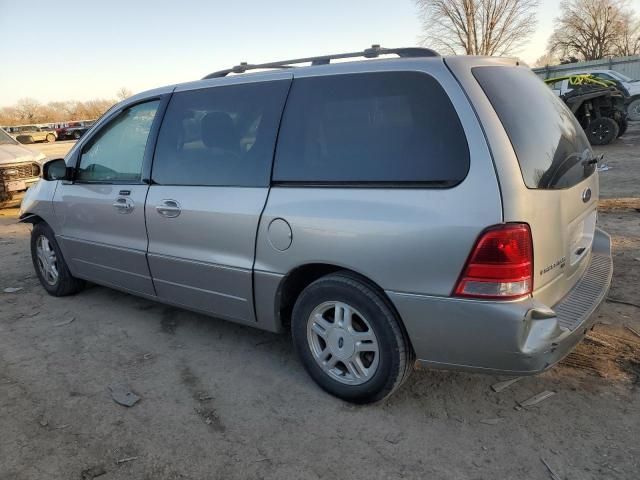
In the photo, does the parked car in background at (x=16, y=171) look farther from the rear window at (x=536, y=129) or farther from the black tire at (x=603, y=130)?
the black tire at (x=603, y=130)

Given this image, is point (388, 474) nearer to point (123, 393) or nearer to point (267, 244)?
point (267, 244)

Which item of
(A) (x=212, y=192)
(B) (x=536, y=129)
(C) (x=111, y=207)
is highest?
(B) (x=536, y=129)

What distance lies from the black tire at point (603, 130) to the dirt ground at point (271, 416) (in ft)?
37.3

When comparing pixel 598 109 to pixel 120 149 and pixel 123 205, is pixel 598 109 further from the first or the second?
pixel 123 205

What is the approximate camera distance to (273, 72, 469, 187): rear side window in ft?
8.07

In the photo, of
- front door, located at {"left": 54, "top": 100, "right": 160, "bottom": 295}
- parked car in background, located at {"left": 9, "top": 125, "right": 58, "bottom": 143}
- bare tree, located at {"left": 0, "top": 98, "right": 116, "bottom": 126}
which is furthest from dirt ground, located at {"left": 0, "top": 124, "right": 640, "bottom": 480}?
bare tree, located at {"left": 0, "top": 98, "right": 116, "bottom": 126}

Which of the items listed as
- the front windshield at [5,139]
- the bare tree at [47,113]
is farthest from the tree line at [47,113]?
the front windshield at [5,139]

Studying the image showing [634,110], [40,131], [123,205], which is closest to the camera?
[123,205]

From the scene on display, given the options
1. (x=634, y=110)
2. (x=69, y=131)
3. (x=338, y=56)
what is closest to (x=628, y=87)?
(x=634, y=110)

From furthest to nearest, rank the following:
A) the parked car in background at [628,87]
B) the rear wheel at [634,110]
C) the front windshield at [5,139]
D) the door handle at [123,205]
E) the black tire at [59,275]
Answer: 1. the rear wheel at [634,110]
2. the parked car in background at [628,87]
3. the front windshield at [5,139]
4. the black tire at [59,275]
5. the door handle at [123,205]

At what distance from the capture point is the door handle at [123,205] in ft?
12.5

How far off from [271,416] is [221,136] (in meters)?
1.78

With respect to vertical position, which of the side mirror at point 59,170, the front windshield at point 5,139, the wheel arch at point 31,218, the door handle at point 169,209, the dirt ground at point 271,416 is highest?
the front windshield at point 5,139

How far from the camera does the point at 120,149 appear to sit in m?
4.08
